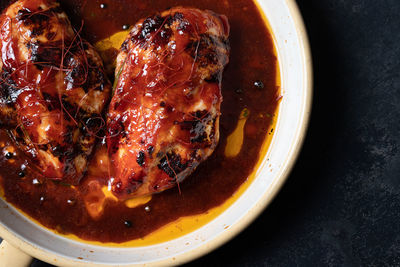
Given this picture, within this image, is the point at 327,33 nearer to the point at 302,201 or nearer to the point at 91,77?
the point at 302,201

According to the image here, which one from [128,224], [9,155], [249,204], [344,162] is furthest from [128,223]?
[344,162]

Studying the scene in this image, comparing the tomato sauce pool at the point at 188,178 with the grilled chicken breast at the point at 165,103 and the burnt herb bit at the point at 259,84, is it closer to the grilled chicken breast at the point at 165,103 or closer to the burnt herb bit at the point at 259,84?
the burnt herb bit at the point at 259,84

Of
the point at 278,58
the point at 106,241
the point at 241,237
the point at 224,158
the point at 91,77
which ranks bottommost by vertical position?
the point at 241,237

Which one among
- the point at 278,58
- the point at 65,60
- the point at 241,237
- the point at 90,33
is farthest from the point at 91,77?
the point at 241,237

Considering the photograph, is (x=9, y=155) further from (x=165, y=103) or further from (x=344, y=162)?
(x=344, y=162)

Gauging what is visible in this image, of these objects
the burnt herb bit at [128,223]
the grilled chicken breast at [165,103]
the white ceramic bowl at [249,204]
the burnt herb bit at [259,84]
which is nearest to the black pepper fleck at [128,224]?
the burnt herb bit at [128,223]
